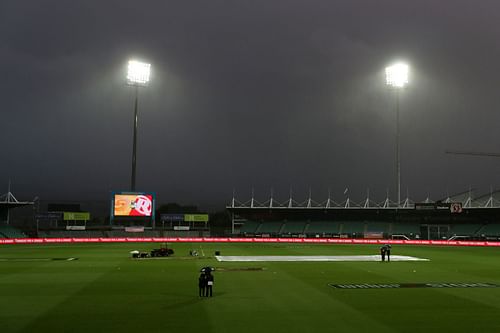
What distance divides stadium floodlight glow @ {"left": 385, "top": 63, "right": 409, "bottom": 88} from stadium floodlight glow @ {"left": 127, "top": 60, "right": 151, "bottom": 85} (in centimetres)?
3687

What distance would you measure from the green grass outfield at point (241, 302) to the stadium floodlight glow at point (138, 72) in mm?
44493

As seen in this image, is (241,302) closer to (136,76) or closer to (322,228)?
(136,76)

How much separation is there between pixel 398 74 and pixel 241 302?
59621 millimetres

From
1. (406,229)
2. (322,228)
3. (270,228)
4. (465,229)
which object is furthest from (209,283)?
(270,228)

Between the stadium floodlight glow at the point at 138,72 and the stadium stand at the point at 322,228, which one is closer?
the stadium floodlight glow at the point at 138,72

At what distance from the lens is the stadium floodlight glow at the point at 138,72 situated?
70.1 m

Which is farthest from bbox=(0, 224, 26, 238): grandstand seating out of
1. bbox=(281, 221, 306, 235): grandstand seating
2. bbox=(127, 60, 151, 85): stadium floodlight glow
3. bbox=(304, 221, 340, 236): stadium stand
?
bbox=(304, 221, 340, 236): stadium stand

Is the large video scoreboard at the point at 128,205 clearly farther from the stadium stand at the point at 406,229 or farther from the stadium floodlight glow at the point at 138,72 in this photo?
the stadium stand at the point at 406,229

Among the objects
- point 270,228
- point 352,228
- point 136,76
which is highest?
point 136,76

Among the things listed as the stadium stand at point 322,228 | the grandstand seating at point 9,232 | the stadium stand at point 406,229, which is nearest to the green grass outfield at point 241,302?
the grandstand seating at point 9,232

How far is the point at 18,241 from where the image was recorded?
234ft

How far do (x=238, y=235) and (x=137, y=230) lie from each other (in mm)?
19621

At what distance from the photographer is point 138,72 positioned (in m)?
70.4

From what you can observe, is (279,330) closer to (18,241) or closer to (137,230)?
(18,241)
